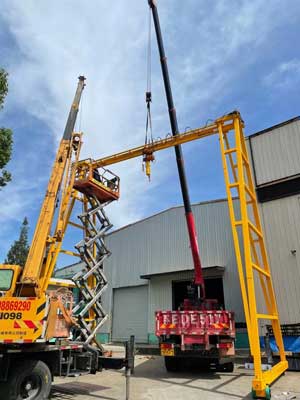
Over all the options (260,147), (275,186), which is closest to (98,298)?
(275,186)

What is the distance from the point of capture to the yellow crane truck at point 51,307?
6906 millimetres

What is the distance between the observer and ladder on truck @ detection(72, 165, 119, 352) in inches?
408

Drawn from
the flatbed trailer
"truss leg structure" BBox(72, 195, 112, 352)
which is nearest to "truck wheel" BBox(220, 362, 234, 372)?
the flatbed trailer

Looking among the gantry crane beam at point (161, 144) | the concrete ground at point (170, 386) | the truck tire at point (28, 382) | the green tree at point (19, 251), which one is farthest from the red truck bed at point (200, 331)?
the green tree at point (19, 251)

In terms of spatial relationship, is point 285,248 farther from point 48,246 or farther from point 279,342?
point 48,246

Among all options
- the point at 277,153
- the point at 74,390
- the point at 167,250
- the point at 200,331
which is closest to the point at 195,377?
the point at 200,331

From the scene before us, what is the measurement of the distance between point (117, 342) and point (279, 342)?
580 inches

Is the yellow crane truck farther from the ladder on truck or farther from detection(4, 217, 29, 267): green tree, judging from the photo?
detection(4, 217, 29, 267): green tree

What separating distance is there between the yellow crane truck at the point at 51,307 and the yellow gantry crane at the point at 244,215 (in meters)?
1.69

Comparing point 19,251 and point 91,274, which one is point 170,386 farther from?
point 19,251

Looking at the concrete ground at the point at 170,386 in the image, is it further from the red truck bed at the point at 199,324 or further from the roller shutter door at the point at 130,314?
the roller shutter door at the point at 130,314

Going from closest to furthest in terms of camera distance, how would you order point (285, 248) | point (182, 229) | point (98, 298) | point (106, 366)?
point (106, 366), point (98, 298), point (285, 248), point (182, 229)

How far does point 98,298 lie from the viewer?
35.4 ft

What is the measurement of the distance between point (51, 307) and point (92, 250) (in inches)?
165
